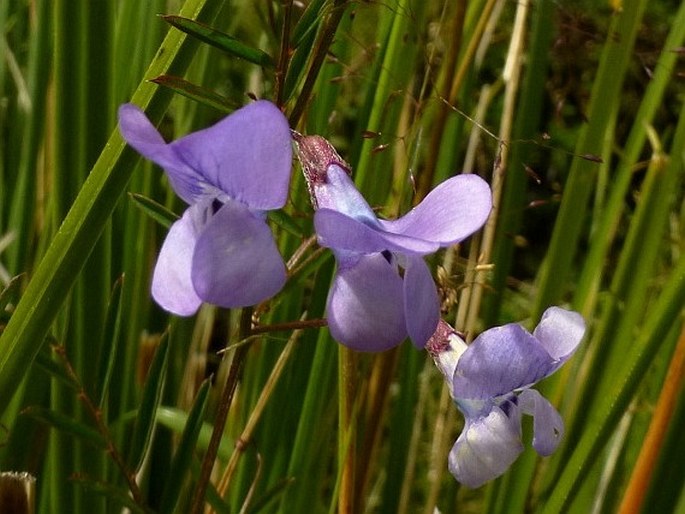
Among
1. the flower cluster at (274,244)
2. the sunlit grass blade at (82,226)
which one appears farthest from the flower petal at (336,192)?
the sunlit grass blade at (82,226)

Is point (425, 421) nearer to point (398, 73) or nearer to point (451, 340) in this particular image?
point (398, 73)

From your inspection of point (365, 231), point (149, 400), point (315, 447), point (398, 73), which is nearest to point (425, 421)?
point (315, 447)

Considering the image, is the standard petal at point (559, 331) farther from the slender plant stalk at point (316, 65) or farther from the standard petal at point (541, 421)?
the slender plant stalk at point (316, 65)

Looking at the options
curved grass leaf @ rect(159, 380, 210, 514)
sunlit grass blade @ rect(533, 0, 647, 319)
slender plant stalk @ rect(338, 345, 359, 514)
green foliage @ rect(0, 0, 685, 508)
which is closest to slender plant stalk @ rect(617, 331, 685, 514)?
green foliage @ rect(0, 0, 685, 508)

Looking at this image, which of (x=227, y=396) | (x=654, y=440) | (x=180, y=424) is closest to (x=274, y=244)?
(x=227, y=396)

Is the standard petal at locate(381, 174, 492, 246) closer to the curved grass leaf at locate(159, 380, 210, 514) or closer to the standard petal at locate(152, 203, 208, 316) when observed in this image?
the standard petal at locate(152, 203, 208, 316)
